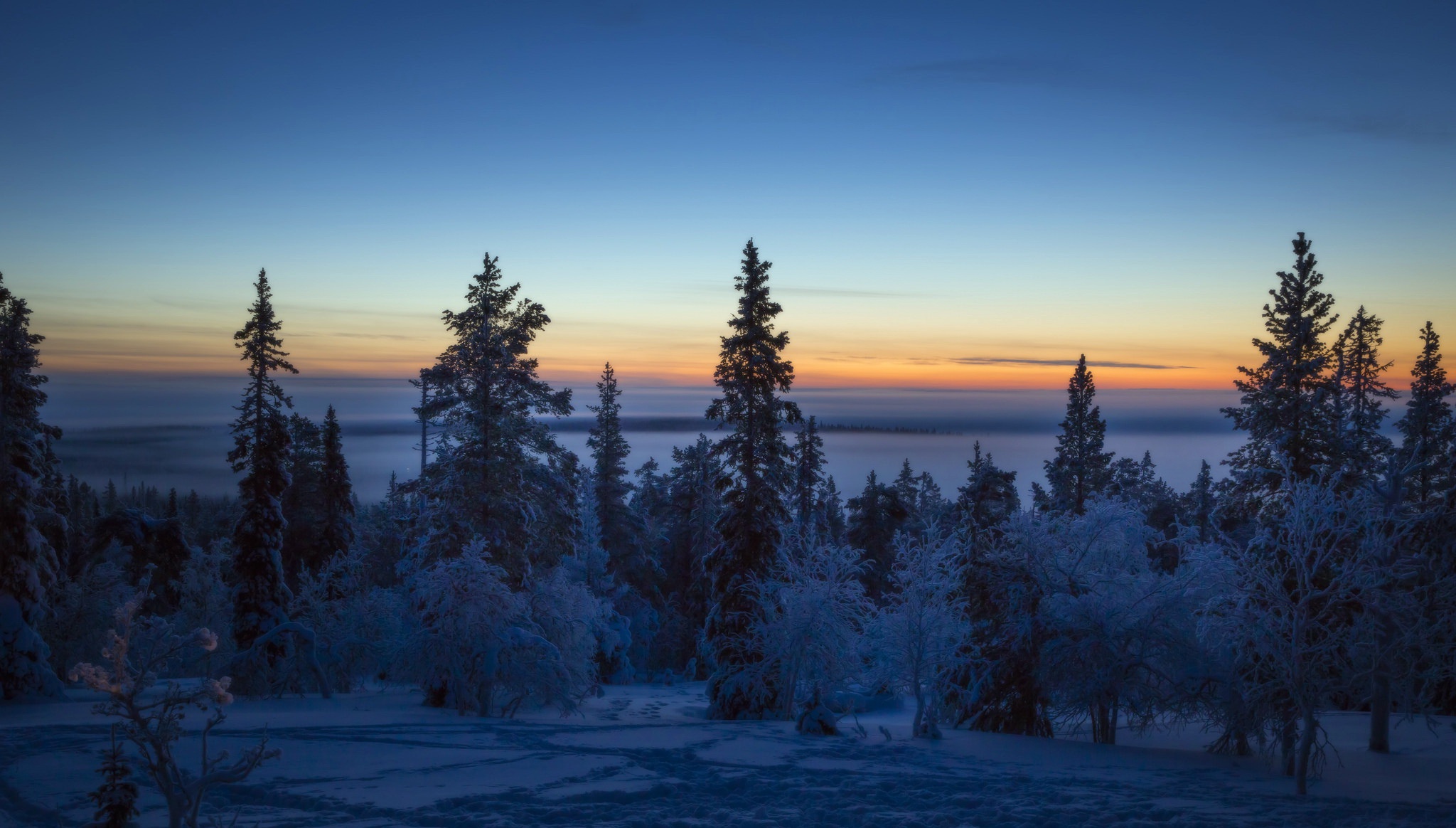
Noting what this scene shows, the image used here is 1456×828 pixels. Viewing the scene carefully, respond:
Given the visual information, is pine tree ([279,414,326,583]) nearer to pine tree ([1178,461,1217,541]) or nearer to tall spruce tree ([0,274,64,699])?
tall spruce tree ([0,274,64,699])

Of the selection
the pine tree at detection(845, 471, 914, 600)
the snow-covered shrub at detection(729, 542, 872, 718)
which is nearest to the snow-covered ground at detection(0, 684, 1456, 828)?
the snow-covered shrub at detection(729, 542, 872, 718)

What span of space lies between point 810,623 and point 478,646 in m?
10.1

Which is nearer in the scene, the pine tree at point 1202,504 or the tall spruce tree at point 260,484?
the tall spruce tree at point 260,484

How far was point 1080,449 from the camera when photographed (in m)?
45.9

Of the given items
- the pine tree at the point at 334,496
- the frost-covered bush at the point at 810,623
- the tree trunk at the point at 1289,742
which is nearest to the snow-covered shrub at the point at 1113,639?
the tree trunk at the point at 1289,742

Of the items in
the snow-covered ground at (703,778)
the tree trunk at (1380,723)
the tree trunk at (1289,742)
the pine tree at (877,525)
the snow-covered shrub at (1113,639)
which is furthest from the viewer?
the pine tree at (877,525)

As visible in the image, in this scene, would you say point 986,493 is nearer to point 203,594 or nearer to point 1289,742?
point 1289,742

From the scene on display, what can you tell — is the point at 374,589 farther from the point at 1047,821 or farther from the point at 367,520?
the point at 1047,821

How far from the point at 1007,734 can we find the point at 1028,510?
5995mm

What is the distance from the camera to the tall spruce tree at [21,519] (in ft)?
82.4

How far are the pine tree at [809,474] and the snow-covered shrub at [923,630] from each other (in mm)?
18082

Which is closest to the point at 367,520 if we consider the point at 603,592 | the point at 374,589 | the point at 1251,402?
the point at 603,592

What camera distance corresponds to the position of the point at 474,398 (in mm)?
29219

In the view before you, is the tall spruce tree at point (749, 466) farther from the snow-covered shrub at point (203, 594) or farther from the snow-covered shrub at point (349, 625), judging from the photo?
the snow-covered shrub at point (203, 594)
